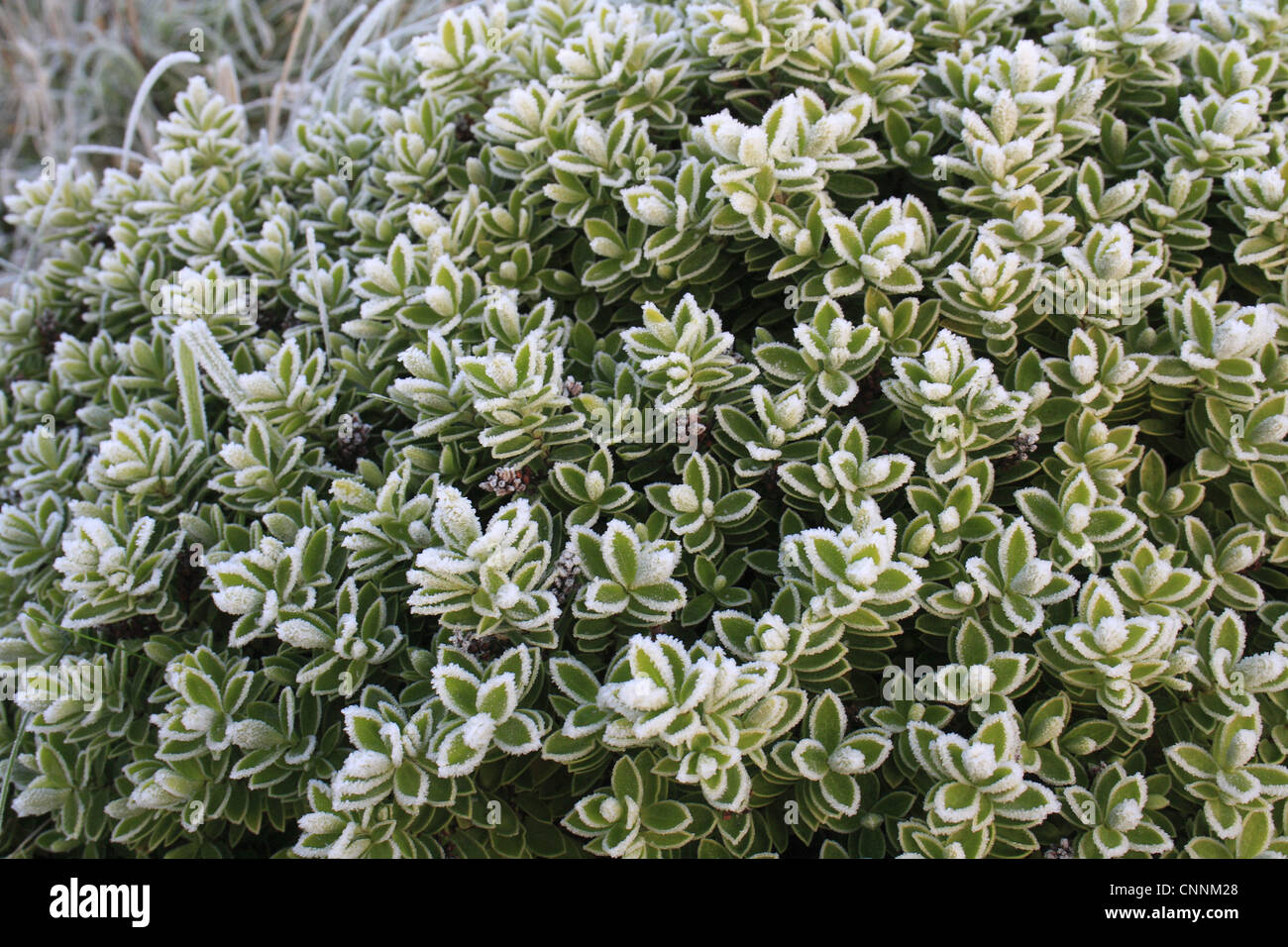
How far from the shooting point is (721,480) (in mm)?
1998

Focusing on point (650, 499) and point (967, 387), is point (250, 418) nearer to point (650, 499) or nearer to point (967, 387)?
point (650, 499)

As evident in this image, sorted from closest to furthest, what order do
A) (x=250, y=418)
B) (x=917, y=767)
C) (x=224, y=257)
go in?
(x=917, y=767) < (x=250, y=418) < (x=224, y=257)

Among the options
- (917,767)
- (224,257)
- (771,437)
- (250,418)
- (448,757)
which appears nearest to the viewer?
(448,757)

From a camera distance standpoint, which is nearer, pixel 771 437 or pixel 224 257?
pixel 771 437

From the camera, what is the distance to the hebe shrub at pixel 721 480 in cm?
176

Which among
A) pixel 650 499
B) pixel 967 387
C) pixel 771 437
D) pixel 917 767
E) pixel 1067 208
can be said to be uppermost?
pixel 1067 208

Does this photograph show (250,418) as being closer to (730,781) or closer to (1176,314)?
(730,781)

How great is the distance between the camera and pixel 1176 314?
6.76ft

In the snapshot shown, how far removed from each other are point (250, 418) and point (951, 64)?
1.91 meters

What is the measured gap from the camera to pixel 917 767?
5.90 ft

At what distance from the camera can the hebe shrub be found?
176cm

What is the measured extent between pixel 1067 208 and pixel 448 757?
1883 mm

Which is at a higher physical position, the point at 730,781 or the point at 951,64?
the point at 951,64
